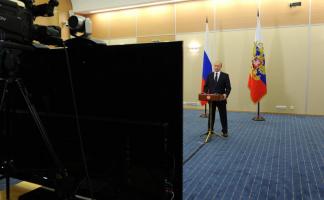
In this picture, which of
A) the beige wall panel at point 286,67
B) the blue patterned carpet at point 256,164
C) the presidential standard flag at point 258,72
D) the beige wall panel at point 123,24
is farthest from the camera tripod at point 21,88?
the beige wall panel at point 123,24

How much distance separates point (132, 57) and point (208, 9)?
802cm

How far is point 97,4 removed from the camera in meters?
9.80

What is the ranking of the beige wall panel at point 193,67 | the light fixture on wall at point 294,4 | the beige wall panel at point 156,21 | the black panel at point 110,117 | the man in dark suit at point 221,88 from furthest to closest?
the beige wall panel at point 156,21, the beige wall panel at point 193,67, the light fixture on wall at point 294,4, the man in dark suit at point 221,88, the black panel at point 110,117

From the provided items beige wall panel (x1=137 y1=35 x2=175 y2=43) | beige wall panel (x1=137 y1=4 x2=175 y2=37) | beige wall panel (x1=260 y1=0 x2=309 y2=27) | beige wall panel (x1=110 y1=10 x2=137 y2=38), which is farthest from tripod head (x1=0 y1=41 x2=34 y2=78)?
beige wall panel (x1=110 y1=10 x2=137 y2=38)

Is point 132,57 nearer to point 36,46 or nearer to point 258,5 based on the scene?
point 36,46

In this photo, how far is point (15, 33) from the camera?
1.10 m

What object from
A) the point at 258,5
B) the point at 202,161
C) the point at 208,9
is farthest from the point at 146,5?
the point at 202,161

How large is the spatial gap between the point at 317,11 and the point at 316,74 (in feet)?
5.35

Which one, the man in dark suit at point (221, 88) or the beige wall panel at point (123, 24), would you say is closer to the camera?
the man in dark suit at point (221, 88)

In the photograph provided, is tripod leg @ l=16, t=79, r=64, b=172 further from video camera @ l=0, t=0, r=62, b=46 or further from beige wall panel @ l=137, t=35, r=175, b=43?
beige wall panel @ l=137, t=35, r=175, b=43

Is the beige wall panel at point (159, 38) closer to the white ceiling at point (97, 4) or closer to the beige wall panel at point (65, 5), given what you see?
the white ceiling at point (97, 4)

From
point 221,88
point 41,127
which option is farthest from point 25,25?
point 221,88

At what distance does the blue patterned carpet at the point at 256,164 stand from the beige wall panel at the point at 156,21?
429cm

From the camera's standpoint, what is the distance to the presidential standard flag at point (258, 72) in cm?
695
